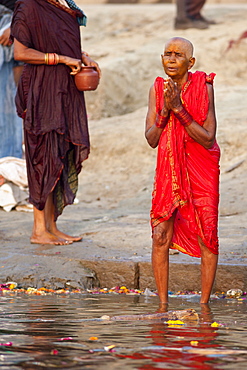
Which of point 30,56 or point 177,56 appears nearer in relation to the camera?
point 177,56

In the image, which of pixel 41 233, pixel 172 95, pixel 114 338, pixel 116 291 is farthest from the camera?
pixel 41 233

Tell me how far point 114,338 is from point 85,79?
340cm

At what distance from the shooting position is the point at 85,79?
669cm

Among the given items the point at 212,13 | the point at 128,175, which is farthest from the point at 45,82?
the point at 212,13

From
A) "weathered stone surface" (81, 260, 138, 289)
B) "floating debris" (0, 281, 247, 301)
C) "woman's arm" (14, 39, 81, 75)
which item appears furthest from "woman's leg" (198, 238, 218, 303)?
"woman's arm" (14, 39, 81, 75)

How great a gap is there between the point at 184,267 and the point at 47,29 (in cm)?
241

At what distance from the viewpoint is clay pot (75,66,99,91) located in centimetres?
669

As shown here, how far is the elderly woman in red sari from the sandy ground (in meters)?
0.96

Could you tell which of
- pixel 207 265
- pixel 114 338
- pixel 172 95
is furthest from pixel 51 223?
pixel 114 338

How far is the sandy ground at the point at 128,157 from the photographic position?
6.20m

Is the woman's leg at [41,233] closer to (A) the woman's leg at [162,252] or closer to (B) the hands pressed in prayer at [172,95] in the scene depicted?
(A) the woman's leg at [162,252]

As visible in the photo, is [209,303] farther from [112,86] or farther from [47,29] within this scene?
[112,86]

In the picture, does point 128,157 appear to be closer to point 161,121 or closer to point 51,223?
point 51,223

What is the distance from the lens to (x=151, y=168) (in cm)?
1146
